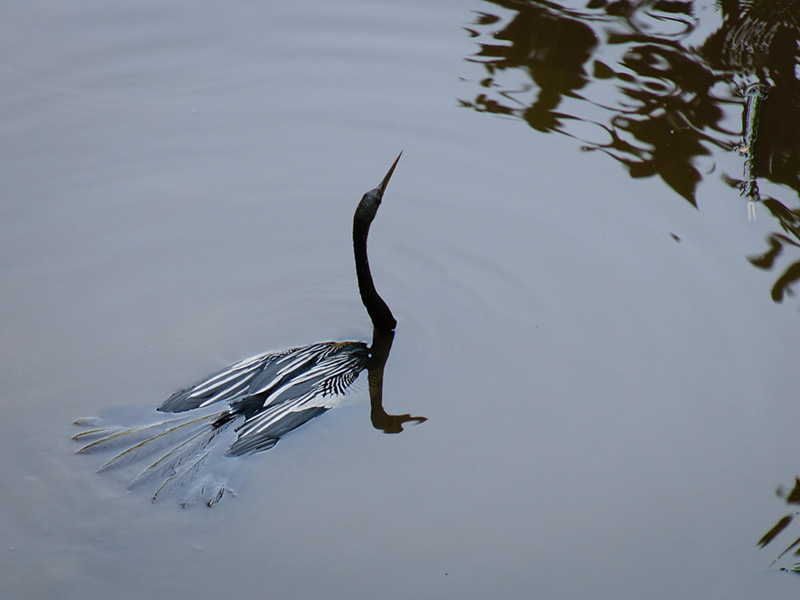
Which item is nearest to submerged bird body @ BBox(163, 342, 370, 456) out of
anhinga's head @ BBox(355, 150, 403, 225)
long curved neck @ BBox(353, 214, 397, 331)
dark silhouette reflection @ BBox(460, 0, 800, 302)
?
long curved neck @ BBox(353, 214, 397, 331)

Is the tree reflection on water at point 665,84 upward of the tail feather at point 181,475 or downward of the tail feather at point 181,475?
upward

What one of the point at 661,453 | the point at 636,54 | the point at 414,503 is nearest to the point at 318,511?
the point at 414,503

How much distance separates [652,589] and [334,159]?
3.31m

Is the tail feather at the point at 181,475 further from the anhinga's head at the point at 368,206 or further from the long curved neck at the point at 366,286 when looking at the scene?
the anhinga's head at the point at 368,206

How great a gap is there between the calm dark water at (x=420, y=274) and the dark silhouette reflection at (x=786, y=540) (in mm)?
18

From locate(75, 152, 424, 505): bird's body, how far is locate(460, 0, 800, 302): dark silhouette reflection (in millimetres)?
2074

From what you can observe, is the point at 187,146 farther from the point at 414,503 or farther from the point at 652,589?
the point at 652,589

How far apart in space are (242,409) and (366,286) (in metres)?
0.90

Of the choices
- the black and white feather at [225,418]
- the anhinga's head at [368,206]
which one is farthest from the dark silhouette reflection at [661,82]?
the black and white feather at [225,418]

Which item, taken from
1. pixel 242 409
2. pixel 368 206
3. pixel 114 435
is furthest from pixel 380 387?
pixel 114 435

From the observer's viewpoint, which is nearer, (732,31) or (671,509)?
(671,509)

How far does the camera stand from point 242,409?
4.16 metres

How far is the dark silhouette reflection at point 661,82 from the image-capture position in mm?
5453

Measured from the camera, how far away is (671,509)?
152 inches
